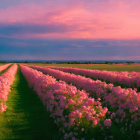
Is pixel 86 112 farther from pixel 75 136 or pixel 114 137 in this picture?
pixel 114 137

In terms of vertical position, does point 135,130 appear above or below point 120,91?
below

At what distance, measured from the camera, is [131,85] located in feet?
53.8

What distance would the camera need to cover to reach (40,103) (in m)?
11.7

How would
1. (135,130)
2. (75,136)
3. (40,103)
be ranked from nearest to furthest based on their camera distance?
1. (75,136)
2. (135,130)
3. (40,103)

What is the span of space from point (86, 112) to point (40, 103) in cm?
672

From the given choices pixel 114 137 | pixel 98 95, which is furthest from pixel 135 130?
pixel 98 95

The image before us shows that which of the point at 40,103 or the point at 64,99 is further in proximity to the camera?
the point at 40,103

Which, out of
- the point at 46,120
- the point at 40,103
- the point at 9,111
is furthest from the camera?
the point at 40,103

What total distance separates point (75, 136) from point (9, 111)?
5.72 m

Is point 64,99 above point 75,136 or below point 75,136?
above

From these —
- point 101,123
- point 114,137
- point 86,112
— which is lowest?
point 114,137

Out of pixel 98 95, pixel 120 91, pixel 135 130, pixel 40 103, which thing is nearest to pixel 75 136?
pixel 135 130

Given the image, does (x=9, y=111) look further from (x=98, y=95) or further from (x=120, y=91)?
(x=120, y=91)

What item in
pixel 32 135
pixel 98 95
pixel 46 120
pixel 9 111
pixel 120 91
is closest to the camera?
pixel 32 135
